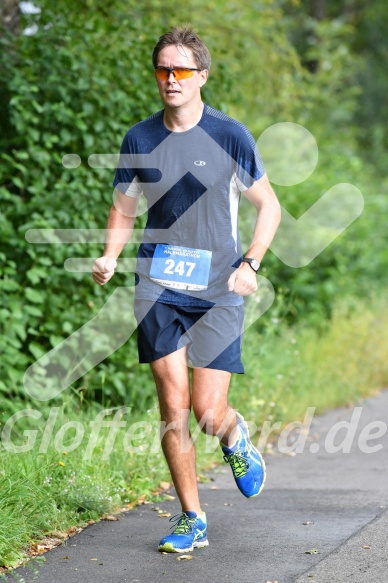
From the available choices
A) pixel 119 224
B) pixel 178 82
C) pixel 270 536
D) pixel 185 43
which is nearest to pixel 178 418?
pixel 270 536

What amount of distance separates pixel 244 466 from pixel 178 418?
1.62 ft

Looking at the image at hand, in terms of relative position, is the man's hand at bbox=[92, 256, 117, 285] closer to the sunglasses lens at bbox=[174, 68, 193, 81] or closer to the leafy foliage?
the sunglasses lens at bbox=[174, 68, 193, 81]

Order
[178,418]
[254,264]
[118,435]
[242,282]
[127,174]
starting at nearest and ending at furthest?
[242,282]
[254,264]
[178,418]
[127,174]
[118,435]

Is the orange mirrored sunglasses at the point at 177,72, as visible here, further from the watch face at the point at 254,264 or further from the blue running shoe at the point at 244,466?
the blue running shoe at the point at 244,466

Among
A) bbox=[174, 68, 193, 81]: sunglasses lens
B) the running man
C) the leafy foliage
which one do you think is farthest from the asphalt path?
bbox=[174, 68, 193, 81]: sunglasses lens

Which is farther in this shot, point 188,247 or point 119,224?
point 119,224

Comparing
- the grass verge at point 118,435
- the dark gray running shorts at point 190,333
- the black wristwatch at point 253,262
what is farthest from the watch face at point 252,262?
the grass verge at point 118,435

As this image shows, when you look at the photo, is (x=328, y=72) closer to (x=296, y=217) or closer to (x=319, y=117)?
(x=319, y=117)

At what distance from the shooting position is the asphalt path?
441 centimetres

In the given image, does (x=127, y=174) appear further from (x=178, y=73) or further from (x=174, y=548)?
(x=174, y=548)

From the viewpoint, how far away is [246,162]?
15.7 feet

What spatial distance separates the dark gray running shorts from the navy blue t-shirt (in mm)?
→ 45

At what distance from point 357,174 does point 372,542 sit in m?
12.8

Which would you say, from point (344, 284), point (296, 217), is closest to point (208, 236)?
point (296, 217)
